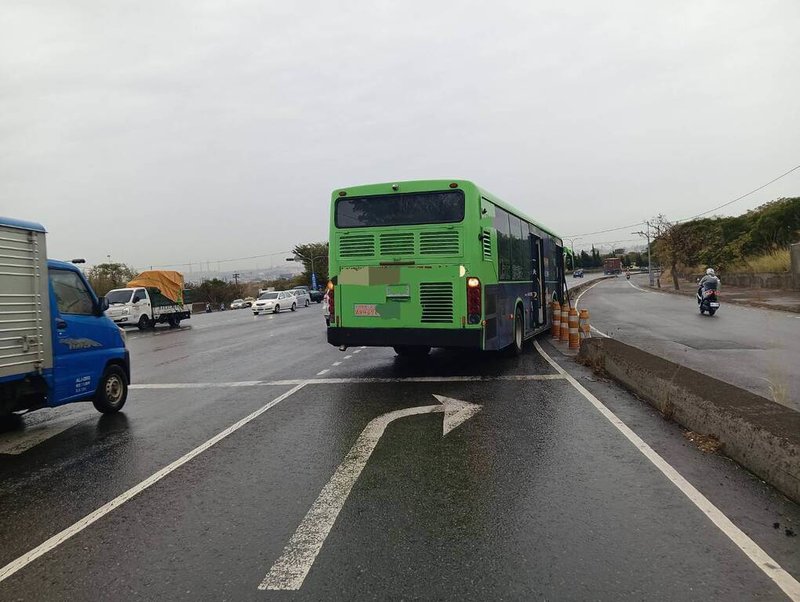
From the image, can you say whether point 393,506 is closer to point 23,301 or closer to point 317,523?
point 317,523

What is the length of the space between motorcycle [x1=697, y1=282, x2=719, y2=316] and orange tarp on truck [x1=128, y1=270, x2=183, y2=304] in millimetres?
25296

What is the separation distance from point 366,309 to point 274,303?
31.5 m

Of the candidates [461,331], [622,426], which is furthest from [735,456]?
[461,331]

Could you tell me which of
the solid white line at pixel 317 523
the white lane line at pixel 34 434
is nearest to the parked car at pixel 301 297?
the white lane line at pixel 34 434

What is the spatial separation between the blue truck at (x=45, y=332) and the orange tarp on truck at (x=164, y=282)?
77.1 feet

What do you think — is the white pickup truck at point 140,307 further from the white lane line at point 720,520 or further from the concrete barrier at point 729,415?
the white lane line at point 720,520

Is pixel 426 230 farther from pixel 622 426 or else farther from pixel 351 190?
pixel 622 426

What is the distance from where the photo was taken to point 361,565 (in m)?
3.37

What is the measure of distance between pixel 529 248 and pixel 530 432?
8.65m

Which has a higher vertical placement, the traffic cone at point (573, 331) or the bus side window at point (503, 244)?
the bus side window at point (503, 244)

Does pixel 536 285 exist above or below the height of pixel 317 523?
above

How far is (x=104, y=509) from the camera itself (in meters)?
4.39

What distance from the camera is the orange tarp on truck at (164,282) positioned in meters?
29.6

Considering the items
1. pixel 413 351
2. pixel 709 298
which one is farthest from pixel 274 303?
pixel 413 351
